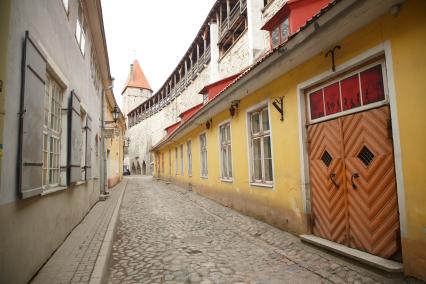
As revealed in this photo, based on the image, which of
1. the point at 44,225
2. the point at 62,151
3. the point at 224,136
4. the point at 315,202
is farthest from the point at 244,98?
the point at 44,225

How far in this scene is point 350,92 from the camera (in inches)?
172

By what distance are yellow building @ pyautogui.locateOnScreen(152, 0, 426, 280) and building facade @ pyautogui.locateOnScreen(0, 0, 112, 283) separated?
3595 millimetres

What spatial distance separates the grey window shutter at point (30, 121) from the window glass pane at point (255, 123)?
16.3ft

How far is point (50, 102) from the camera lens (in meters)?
4.87

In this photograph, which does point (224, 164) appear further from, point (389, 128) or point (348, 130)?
point (389, 128)

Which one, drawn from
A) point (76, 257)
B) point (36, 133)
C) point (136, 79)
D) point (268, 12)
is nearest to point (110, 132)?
point (76, 257)

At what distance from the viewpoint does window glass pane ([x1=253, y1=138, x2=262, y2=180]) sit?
7.38 m

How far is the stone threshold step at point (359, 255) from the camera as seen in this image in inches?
136

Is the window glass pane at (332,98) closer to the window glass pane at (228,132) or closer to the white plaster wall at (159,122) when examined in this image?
the window glass pane at (228,132)

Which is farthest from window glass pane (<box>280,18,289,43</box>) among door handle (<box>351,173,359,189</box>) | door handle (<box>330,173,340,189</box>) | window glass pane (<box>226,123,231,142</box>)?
door handle (<box>351,173,359,189</box>)

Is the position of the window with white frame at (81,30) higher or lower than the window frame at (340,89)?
higher

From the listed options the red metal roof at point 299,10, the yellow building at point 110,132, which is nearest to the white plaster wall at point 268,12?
the red metal roof at point 299,10

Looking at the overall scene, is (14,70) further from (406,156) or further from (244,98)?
(244,98)

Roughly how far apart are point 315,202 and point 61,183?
4.62 m
